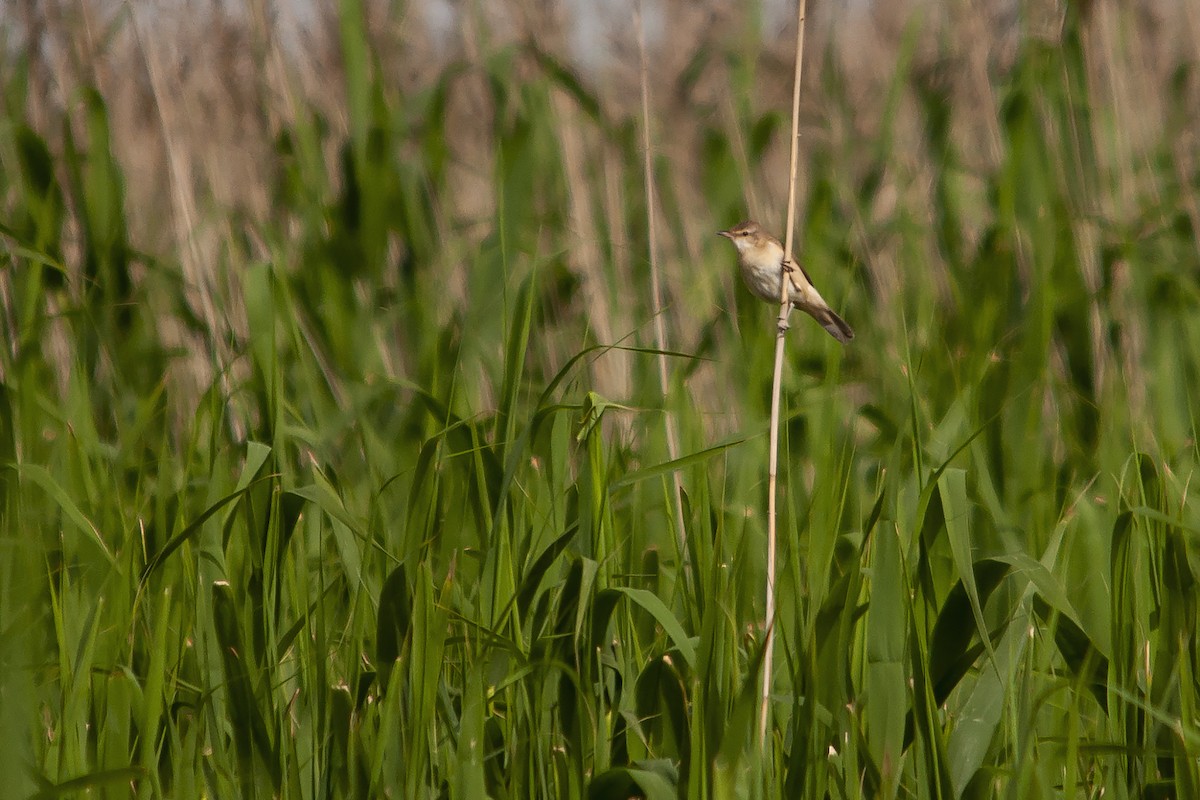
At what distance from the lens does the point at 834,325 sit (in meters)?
2.57

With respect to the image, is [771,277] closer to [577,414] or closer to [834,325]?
[834,325]

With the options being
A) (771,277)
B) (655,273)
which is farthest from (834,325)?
(655,273)

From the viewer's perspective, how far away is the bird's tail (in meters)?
2.46

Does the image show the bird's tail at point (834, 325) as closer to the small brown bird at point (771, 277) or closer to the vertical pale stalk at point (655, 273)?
the small brown bird at point (771, 277)

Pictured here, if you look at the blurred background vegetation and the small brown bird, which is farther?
the small brown bird

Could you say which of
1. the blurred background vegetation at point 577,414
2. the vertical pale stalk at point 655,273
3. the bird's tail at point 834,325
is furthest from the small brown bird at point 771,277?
the vertical pale stalk at point 655,273

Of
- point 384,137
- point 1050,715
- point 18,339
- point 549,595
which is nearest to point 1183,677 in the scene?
point 1050,715

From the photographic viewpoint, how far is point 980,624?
142cm

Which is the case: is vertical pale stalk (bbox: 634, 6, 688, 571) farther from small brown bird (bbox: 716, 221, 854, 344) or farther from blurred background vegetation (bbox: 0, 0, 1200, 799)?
small brown bird (bbox: 716, 221, 854, 344)

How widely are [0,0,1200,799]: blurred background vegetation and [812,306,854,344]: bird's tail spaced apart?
88mm

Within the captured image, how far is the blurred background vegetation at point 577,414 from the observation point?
153cm

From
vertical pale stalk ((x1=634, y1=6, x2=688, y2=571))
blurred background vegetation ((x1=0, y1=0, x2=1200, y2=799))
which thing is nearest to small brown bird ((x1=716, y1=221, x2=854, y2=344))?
blurred background vegetation ((x1=0, y1=0, x2=1200, y2=799))

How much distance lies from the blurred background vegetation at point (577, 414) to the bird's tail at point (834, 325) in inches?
3.5

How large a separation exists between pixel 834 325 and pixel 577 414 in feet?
2.41
